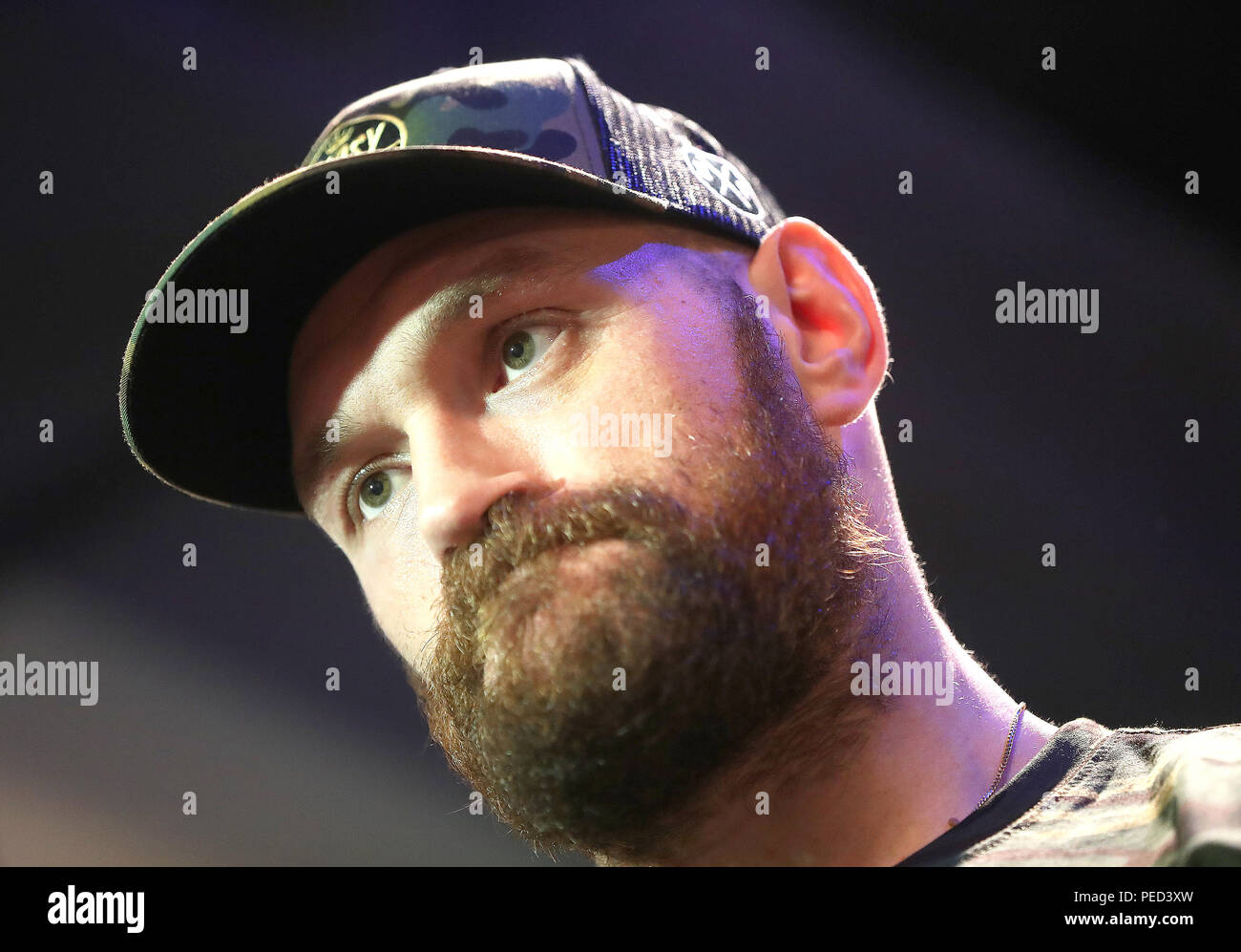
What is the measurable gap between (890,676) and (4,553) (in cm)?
173

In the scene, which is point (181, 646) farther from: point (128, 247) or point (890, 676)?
point (890, 676)

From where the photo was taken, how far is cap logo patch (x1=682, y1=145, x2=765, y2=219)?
1.05 metres

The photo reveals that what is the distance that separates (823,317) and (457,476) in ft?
1.41

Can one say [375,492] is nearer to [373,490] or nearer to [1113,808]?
[373,490]

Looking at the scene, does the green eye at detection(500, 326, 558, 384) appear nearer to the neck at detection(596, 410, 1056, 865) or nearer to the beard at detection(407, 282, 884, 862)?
the beard at detection(407, 282, 884, 862)

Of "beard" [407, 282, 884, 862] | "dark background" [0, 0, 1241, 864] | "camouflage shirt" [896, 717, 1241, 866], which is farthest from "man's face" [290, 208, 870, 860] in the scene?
"dark background" [0, 0, 1241, 864]

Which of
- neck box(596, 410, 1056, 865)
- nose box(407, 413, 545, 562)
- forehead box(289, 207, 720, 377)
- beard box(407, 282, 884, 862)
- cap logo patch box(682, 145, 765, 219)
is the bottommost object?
neck box(596, 410, 1056, 865)

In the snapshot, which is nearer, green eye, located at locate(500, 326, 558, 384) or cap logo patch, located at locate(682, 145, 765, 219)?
green eye, located at locate(500, 326, 558, 384)

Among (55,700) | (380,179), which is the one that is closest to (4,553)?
(55,700)

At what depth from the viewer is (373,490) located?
1069 millimetres

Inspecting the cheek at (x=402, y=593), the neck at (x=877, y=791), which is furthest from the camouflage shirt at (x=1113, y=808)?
the cheek at (x=402, y=593)

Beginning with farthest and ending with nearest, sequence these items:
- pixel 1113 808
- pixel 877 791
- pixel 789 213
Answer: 1. pixel 789 213
2. pixel 877 791
3. pixel 1113 808

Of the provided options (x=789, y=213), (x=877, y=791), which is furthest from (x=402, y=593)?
(x=789, y=213)

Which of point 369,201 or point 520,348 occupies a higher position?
point 369,201
